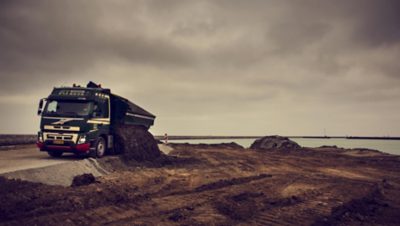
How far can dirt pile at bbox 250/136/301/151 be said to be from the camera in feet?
121

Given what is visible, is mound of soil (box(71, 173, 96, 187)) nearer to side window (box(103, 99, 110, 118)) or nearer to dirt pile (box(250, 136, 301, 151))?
side window (box(103, 99, 110, 118))

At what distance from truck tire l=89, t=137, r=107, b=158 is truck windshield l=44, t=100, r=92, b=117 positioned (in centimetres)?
153

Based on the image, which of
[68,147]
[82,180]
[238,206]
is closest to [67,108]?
[68,147]

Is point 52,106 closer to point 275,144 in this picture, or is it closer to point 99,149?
point 99,149

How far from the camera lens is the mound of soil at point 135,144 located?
16250 millimetres

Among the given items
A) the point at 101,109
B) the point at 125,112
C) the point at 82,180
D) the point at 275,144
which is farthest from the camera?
the point at 275,144

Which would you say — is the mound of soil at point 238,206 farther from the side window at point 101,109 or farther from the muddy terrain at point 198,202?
the side window at point 101,109

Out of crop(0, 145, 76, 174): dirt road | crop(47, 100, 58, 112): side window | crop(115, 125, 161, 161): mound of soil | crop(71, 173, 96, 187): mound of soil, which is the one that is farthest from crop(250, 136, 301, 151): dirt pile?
crop(71, 173, 96, 187): mound of soil

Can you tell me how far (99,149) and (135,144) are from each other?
2.59m

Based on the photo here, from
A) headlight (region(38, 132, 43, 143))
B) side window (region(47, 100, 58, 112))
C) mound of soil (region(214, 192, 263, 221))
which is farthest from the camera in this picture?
side window (region(47, 100, 58, 112))

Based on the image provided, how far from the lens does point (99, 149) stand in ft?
48.6

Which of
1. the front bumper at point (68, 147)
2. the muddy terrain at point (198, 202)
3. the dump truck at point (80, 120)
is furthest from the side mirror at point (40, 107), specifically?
the muddy terrain at point (198, 202)

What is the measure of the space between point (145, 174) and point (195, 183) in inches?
110

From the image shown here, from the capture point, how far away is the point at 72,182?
10164mm
